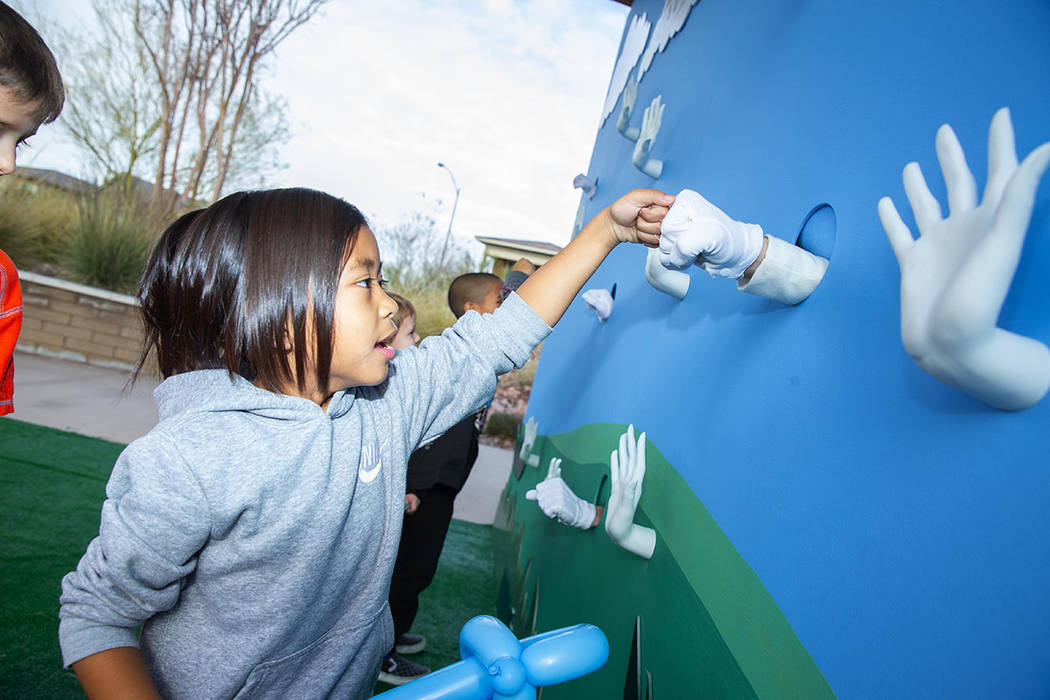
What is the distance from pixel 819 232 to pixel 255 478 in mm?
794

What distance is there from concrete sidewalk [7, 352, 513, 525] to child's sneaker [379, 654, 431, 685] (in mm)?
1928

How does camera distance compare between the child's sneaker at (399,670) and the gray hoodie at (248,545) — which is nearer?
the gray hoodie at (248,545)

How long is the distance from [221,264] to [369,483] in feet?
1.28

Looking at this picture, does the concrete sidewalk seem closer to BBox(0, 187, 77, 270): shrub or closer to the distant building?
BBox(0, 187, 77, 270): shrub

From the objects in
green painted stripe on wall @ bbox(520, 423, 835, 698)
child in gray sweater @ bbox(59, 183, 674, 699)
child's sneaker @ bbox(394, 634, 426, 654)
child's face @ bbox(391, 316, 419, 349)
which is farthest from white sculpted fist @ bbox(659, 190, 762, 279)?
child's sneaker @ bbox(394, 634, 426, 654)

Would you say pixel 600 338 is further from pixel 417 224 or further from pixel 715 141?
pixel 417 224

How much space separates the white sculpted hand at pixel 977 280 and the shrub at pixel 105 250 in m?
6.89

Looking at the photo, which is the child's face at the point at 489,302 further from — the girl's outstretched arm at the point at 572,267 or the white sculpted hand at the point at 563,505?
the girl's outstretched arm at the point at 572,267

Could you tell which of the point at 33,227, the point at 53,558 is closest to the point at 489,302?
the point at 53,558

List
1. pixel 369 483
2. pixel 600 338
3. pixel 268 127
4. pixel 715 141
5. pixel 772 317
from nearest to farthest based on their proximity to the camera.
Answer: pixel 772 317 → pixel 369 483 → pixel 715 141 → pixel 600 338 → pixel 268 127

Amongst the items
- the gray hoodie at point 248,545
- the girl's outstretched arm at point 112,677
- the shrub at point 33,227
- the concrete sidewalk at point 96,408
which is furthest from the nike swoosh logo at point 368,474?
the shrub at point 33,227

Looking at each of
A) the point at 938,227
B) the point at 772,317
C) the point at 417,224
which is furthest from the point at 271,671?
the point at 417,224

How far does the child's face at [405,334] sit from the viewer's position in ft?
7.41

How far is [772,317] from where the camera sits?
871mm
